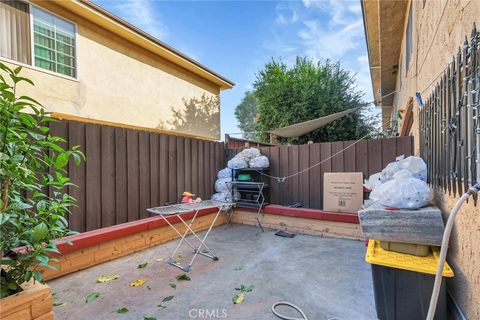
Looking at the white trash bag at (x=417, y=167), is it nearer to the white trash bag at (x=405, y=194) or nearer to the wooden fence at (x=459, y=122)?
the wooden fence at (x=459, y=122)

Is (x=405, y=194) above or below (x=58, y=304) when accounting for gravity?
above

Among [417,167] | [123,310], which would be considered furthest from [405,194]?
[123,310]

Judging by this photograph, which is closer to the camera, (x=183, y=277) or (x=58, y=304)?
(x=58, y=304)

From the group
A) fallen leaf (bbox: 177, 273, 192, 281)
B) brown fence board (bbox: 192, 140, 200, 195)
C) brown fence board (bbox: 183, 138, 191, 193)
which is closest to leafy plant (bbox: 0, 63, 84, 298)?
fallen leaf (bbox: 177, 273, 192, 281)

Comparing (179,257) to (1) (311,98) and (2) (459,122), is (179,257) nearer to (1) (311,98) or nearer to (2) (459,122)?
(2) (459,122)

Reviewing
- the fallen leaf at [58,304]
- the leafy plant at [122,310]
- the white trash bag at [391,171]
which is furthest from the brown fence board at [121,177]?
the white trash bag at [391,171]

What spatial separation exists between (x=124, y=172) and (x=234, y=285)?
2.35 m

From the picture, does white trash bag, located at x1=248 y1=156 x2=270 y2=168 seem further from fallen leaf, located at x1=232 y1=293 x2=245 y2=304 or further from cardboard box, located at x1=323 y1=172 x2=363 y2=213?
fallen leaf, located at x1=232 y1=293 x2=245 y2=304

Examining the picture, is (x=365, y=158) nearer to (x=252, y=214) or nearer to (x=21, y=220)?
(x=252, y=214)

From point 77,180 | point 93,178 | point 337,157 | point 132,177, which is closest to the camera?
point 77,180

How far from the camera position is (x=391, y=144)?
4.05m

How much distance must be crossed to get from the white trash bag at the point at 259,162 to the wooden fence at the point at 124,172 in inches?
41.7

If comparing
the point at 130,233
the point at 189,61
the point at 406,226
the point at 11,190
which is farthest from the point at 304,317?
the point at 189,61

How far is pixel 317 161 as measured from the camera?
4664 millimetres
